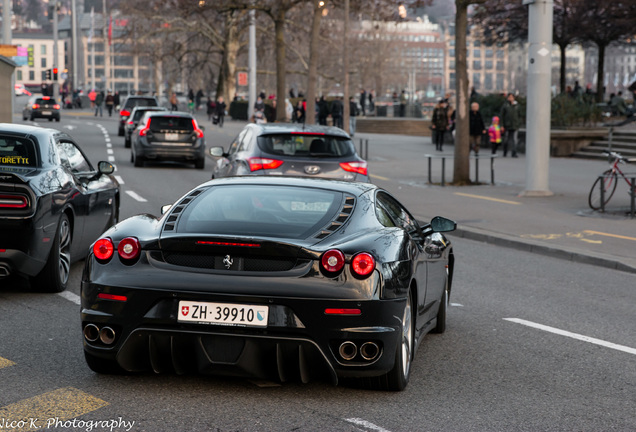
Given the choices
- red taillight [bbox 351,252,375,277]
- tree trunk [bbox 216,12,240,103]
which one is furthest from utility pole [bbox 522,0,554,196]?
tree trunk [bbox 216,12,240,103]

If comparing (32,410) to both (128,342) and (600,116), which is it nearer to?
(128,342)

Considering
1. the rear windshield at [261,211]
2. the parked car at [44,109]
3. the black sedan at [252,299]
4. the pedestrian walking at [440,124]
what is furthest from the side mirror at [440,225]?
the parked car at [44,109]

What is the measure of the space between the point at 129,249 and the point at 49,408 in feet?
3.14

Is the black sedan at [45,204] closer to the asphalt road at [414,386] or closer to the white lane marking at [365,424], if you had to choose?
the asphalt road at [414,386]

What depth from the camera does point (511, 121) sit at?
33.7 metres

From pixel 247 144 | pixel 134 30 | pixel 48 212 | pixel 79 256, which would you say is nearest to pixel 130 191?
pixel 247 144

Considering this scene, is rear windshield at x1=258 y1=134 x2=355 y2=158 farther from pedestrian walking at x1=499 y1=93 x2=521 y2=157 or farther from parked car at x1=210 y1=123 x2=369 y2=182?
pedestrian walking at x1=499 y1=93 x2=521 y2=157

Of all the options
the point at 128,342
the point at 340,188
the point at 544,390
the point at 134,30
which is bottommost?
the point at 544,390

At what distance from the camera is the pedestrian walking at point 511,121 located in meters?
33.5

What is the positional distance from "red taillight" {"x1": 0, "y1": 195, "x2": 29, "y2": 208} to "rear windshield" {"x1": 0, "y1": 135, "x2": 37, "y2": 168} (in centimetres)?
68

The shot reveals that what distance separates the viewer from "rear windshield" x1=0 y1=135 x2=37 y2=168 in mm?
9203

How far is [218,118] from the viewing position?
54719mm

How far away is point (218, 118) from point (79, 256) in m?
44.9

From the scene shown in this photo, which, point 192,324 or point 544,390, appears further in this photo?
point 544,390
